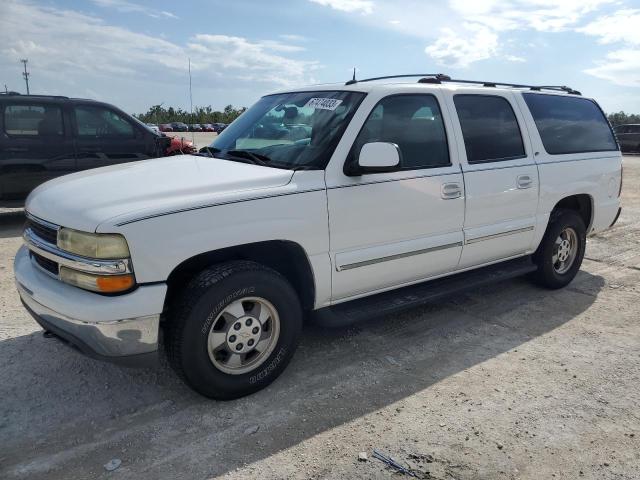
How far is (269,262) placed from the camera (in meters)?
3.54

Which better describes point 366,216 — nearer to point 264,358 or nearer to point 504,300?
point 264,358

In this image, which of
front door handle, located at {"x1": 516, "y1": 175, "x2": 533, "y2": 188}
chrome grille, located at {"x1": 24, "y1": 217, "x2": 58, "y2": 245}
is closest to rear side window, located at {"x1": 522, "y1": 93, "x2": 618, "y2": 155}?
front door handle, located at {"x1": 516, "y1": 175, "x2": 533, "y2": 188}

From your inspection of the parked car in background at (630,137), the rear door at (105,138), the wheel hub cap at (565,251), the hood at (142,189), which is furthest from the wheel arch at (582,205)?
the parked car in background at (630,137)

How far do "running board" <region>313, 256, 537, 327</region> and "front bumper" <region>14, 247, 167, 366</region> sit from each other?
117 cm

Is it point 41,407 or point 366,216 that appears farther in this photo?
point 366,216

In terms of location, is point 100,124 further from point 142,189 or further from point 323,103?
point 142,189

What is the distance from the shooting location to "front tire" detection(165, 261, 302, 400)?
2.98 meters

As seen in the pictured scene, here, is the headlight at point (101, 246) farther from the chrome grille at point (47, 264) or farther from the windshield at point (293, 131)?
the windshield at point (293, 131)

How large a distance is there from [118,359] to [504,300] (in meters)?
3.62

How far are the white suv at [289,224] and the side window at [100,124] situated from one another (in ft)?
16.3

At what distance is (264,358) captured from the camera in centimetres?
336

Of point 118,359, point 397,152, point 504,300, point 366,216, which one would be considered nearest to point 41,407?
point 118,359

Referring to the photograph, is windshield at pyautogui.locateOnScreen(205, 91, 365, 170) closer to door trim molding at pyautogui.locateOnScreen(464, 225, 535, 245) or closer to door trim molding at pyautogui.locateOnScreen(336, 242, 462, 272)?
door trim molding at pyautogui.locateOnScreen(336, 242, 462, 272)

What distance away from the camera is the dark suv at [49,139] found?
310 inches
